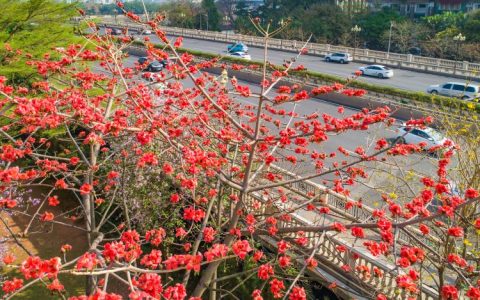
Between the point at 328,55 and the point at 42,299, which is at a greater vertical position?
the point at 328,55

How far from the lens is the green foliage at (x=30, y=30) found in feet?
41.2

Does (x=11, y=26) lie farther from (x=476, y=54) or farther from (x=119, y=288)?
(x=476, y=54)

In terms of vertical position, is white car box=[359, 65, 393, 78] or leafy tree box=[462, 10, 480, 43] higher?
leafy tree box=[462, 10, 480, 43]

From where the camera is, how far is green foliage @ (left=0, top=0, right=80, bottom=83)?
12547mm

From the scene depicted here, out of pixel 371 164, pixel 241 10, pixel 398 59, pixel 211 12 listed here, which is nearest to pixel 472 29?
pixel 398 59

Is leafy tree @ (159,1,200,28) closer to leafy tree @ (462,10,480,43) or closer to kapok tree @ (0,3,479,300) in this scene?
leafy tree @ (462,10,480,43)

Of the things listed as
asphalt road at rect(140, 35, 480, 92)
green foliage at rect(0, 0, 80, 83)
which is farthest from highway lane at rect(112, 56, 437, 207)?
green foliage at rect(0, 0, 80, 83)

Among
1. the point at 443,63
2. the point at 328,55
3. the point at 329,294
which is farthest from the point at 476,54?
the point at 329,294

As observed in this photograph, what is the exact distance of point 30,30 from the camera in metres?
14.2

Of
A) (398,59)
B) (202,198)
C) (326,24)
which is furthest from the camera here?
(326,24)

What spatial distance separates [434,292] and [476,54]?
133 ft

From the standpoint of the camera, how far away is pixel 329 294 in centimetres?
852

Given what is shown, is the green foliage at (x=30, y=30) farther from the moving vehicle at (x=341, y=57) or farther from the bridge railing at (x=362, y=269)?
the moving vehicle at (x=341, y=57)

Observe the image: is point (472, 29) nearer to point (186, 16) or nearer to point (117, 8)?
point (186, 16)
